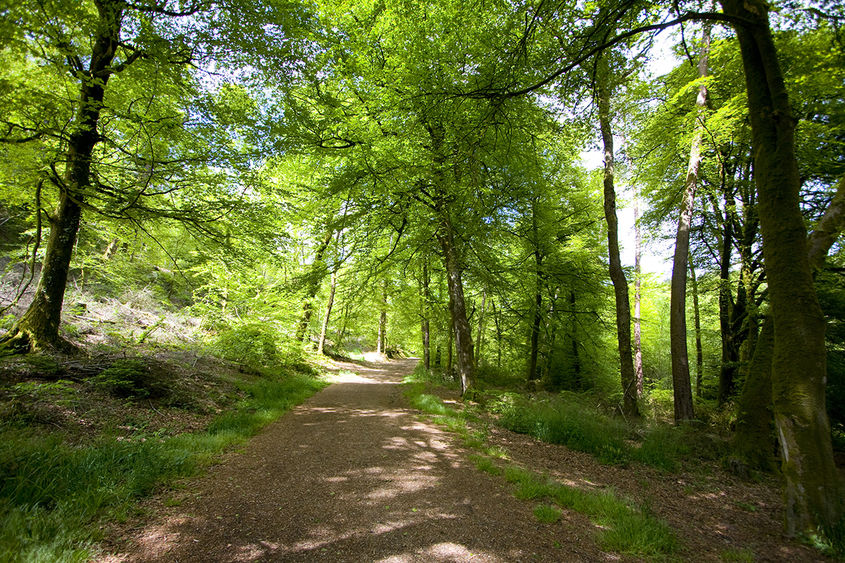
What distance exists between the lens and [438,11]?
843cm

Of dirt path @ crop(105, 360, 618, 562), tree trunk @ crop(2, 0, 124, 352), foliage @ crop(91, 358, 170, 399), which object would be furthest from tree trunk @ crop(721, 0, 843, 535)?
tree trunk @ crop(2, 0, 124, 352)

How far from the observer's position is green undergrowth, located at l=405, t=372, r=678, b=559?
313 cm

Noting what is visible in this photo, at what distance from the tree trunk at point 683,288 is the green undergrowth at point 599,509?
5481mm

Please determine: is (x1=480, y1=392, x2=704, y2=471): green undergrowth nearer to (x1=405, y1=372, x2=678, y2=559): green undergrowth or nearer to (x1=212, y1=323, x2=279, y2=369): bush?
(x1=405, y1=372, x2=678, y2=559): green undergrowth

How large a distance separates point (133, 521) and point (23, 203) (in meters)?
7.69

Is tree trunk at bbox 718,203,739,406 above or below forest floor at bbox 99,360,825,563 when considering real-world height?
above

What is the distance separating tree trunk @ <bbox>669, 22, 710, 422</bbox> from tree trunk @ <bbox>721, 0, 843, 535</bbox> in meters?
4.84

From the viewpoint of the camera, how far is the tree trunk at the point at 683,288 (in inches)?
323

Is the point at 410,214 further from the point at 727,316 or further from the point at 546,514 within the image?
the point at 727,316

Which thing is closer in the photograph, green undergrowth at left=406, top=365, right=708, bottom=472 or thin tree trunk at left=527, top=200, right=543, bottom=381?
green undergrowth at left=406, top=365, right=708, bottom=472

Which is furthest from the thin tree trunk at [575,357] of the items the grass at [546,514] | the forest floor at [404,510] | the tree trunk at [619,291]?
the grass at [546,514]

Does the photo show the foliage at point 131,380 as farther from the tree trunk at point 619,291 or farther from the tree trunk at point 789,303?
the tree trunk at point 619,291

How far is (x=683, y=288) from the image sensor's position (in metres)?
8.46

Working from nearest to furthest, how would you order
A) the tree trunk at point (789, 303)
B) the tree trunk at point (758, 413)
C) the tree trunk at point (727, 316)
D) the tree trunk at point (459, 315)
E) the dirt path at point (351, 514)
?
1. the dirt path at point (351, 514)
2. the tree trunk at point (789, 303)
3. the tree trunk at point (758, 413)
4. the tree trunk at point (459, 315)
5. the tree trunk at point (727, 316)
